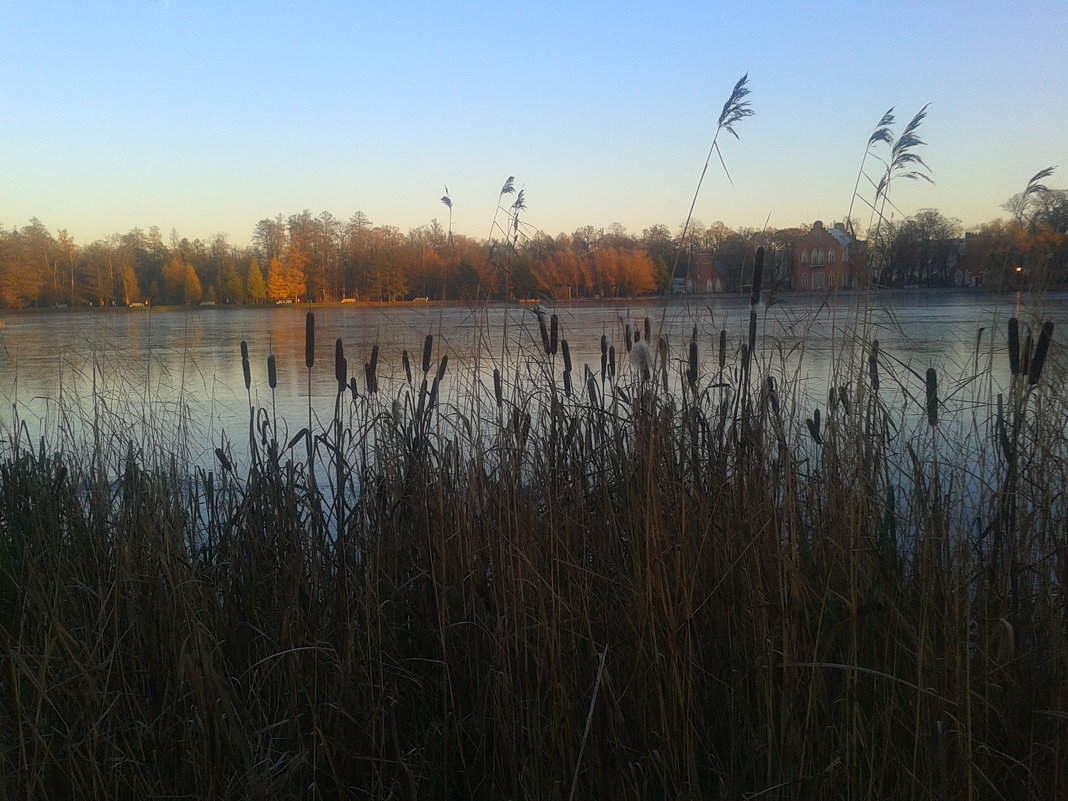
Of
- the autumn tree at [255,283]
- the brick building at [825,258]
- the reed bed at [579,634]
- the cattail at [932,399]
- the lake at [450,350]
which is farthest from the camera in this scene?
the autumn tree at [255,283]

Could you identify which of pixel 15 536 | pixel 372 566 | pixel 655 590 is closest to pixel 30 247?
pixel 15 536

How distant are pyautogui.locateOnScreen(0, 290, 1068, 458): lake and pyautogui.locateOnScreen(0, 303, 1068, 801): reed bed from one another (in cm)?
49

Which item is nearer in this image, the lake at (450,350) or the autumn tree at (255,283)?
the lake at (450,350)

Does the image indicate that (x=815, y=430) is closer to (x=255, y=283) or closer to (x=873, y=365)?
(x=873, y=365)

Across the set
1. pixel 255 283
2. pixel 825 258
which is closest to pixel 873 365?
pixel 825 258

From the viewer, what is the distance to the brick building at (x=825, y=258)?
329 cm

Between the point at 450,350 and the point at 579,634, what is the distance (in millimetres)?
1889

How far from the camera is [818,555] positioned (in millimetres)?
2508

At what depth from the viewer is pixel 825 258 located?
3707 mm

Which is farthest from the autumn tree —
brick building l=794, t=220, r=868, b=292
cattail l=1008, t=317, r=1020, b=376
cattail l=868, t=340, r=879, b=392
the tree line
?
cattail l=1008, t=317, r=1020, b=376

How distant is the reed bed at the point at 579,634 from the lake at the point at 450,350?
49 centimetres

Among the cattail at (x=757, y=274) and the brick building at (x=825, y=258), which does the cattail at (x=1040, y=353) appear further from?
the cattail at (x=757, y=274)

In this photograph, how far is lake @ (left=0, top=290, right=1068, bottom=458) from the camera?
11.6 ft

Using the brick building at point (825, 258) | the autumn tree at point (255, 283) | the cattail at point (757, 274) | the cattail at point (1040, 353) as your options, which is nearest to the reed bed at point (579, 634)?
the cattail at point (1040, 353)
